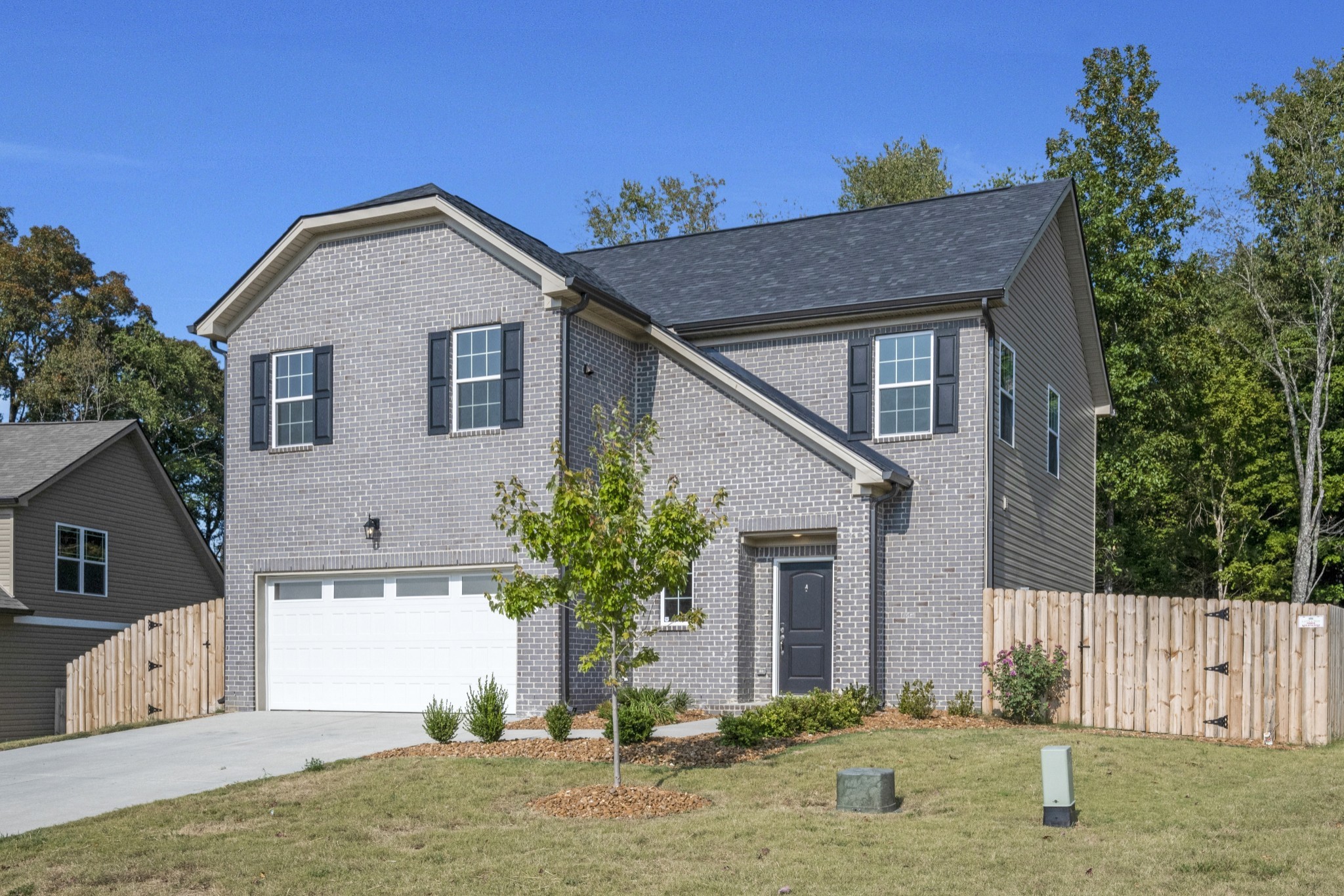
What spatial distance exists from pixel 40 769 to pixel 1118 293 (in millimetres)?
23795

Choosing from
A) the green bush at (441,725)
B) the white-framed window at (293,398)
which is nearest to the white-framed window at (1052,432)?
the green bush at (441,725)

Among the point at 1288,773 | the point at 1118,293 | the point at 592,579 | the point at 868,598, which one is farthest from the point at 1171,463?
the point at 592,579

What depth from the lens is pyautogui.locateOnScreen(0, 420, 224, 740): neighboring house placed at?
954 inches

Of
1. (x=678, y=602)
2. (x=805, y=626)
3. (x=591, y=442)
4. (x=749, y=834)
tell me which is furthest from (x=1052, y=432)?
(x=749, y=834)

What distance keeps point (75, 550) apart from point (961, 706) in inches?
701

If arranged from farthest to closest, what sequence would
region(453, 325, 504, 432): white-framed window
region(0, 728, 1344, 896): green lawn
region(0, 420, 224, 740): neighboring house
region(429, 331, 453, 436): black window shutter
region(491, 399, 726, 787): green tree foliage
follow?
region(0, 420, 224, 740): neighboring house → region(429, 331, 453, 436): black window shutter → region(453, 325, 504, 432): white-framed window → region(491, 399, 726, 787): green tree foliage → region(0, 728, 1344, 896): green lawn

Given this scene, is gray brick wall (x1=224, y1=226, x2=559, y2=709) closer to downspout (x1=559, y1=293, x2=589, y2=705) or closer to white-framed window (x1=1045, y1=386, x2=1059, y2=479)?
downspout (x1=559, y1=293, x2=589, y2=705)

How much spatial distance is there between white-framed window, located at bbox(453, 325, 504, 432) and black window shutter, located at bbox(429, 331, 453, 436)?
0.08 meters

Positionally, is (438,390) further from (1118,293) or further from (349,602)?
(1118,293)

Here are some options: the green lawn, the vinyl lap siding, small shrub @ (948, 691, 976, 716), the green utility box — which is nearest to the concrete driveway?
the green lawn

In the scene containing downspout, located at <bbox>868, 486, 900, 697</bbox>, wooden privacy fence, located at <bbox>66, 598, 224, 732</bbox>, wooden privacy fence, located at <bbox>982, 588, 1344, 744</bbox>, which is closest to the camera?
wooden privacy fence, located at <bbox>982, 588, 1344, 744</bbox>

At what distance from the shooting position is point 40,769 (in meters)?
15.4

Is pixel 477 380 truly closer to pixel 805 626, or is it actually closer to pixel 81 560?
pixel 805 626

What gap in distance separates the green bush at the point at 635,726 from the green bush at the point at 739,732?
2.66ft
